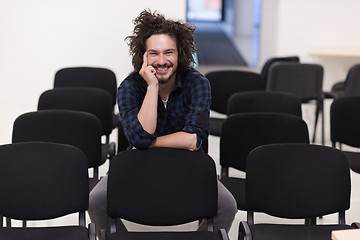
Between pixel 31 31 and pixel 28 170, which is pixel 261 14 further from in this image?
Result: pixel 28 170

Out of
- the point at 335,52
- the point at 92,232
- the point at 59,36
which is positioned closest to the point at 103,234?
the point at 92,232

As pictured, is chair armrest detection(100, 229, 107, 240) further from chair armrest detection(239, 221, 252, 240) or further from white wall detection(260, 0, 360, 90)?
Result: white wall detection(260, 0, 360, 90)

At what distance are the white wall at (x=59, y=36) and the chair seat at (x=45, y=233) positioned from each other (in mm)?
4279

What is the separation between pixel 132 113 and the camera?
105 inches

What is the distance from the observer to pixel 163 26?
271 centimetres

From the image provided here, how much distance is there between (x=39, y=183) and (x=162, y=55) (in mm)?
857

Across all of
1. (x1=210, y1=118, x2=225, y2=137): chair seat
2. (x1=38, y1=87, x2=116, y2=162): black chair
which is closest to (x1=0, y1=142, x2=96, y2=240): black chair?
(x1=38, y1=87, x2=116, y2=162): black chair

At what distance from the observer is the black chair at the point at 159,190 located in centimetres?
256

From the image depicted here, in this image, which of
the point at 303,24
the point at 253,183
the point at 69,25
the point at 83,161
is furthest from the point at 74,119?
the point at 303,24

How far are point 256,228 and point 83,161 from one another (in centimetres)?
89

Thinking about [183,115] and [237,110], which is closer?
[183,115]

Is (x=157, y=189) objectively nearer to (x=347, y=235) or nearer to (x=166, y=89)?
(x=166, y=89)

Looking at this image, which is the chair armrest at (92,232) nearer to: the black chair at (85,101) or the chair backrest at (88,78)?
the black chair at (85,101)

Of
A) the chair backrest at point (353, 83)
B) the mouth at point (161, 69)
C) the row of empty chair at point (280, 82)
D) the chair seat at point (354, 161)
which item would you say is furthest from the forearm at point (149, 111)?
the chair backrest at point (353, 83)
